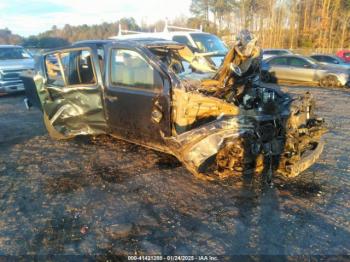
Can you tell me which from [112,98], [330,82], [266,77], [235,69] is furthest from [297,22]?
[112,98]

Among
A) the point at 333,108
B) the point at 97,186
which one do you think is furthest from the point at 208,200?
the point at 333,108

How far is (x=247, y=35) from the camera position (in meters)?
4.72

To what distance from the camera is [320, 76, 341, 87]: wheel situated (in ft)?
40.8

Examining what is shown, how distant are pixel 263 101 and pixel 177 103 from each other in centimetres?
122

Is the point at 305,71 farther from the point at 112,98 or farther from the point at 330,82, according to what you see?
the point at 112,98

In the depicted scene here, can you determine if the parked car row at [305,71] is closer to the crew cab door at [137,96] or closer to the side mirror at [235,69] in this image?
the side mirror at [235,69]

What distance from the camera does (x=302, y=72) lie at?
1325 cm

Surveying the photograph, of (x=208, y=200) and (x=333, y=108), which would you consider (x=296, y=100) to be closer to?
(x=208, y=200)

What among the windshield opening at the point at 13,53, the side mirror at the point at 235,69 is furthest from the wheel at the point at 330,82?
the windshield opening at the point at 13,53

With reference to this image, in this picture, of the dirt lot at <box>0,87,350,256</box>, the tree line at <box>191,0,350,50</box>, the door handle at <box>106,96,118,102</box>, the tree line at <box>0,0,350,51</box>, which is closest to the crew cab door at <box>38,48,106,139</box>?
the door handle at <box>106,96,118,102</box>

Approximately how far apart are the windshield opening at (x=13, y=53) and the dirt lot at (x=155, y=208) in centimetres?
830

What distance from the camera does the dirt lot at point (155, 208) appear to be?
2.91m

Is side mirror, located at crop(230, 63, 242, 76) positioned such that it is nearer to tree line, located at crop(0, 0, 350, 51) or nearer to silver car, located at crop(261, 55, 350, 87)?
silver car, located at crop(261, 55, 350, 87)

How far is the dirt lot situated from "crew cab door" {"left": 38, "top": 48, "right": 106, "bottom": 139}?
1.65 ft
